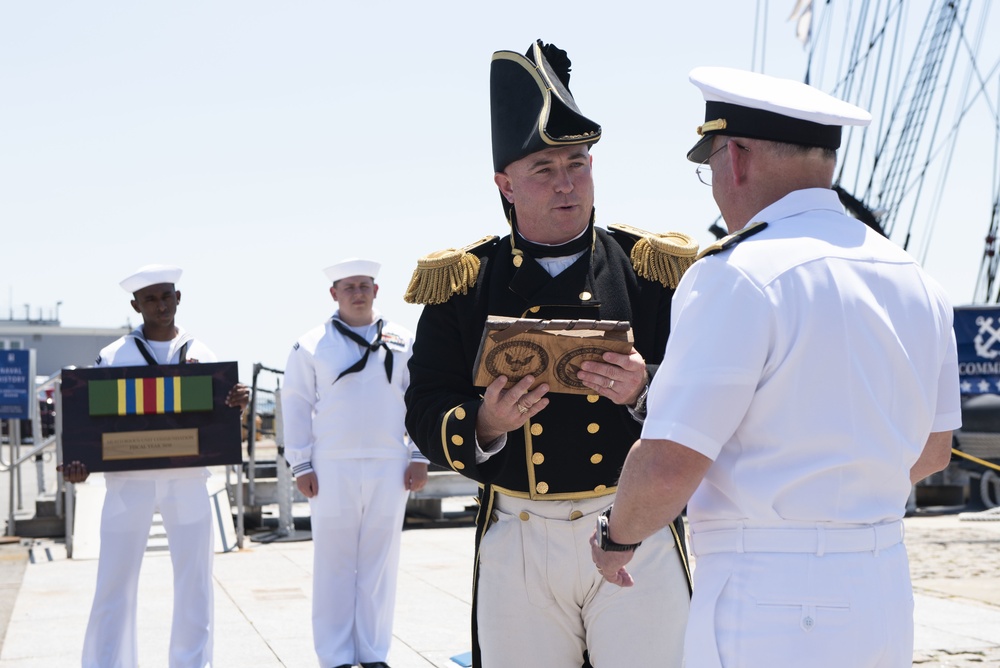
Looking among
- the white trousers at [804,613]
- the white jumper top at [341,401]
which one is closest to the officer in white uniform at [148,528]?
the white jumper top at [341,401]

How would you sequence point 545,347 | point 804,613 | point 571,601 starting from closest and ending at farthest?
1. point 804,613
2. point 545,347
3. point 571,601

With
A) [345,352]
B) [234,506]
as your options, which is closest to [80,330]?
[234,506]

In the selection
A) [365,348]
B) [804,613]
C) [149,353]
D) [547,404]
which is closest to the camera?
[804,613]

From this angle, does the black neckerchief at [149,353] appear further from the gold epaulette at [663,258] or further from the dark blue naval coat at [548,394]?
the gold epaulette at [663,258]

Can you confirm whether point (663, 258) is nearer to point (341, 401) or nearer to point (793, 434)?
point (793, 434)

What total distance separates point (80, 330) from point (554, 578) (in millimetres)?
66377

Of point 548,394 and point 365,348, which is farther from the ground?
point 548,394

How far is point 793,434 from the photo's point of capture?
2312mm

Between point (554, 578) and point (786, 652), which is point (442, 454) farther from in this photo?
point (786, 652)

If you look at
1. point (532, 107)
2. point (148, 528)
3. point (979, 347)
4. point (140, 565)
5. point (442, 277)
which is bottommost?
point (140, 565)

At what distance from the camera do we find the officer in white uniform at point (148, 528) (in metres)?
6.15

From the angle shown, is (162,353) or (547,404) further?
(162,353)

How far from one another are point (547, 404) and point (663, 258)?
0.75 metres

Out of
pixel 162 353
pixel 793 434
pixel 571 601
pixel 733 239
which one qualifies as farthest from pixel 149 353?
pixel 793 434
